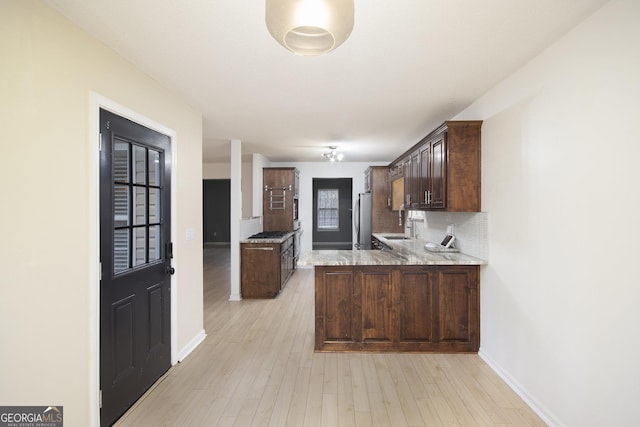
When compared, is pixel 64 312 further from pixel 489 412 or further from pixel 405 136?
pixel 405 136

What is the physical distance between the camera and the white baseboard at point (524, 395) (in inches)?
80.3

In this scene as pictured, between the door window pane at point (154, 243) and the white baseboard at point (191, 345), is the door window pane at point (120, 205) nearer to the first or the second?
the door window pane at point (154, 243)

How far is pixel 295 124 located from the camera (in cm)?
391

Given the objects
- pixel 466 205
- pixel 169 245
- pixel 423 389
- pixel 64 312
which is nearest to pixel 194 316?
pixel 169 245

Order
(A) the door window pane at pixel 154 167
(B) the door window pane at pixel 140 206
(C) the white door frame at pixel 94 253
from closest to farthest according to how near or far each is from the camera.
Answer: (C) the white door frame at pixel 94 253, (B) the door window pane at pixel 140 206, (A) the door window pane at pixel 154 167

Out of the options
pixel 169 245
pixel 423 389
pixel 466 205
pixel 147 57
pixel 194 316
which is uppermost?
pixel 147 57

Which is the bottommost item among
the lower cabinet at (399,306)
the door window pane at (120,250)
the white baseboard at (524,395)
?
the white baseboard at (524,395)

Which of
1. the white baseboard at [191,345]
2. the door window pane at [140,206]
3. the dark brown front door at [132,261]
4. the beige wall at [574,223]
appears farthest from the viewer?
the white baseboard at [191,345]

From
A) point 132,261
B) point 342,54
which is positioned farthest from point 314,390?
point 342,54

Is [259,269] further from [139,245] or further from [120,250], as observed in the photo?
[120,250]

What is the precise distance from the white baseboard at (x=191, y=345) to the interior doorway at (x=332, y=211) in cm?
739

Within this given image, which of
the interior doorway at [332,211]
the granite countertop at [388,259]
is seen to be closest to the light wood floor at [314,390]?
the granite countertop at [388,259]

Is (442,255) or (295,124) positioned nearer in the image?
(442,255)

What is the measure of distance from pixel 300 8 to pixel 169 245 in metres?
2.44
